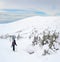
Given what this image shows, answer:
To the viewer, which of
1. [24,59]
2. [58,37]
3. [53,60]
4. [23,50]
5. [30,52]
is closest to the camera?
[53,60]

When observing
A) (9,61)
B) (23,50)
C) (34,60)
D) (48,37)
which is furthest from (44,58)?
(48,37)

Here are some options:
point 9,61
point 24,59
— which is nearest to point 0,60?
point 9,61

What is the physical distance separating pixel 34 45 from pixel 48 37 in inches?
62.2

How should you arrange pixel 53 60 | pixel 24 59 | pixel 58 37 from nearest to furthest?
pixel 53 60, pixel 24 59, pixel 58 37

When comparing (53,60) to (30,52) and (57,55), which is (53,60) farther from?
(30,52)

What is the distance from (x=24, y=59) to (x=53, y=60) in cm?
228

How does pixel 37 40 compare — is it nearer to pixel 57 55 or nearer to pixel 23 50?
pixel 23 50

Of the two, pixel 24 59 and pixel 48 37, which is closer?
pixel 24 59

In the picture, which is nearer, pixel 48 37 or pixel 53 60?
pixel 53 60

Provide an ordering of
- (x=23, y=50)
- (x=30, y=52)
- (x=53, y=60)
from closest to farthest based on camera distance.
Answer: (x=53, y=60)
(x=30, y=52)
(x=23, y=50)

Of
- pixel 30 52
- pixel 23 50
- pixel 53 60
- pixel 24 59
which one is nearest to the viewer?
pixel 53 60

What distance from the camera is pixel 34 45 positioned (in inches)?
733

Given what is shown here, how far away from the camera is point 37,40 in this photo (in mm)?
19656

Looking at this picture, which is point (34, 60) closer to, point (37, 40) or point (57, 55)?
point (57, 55)
